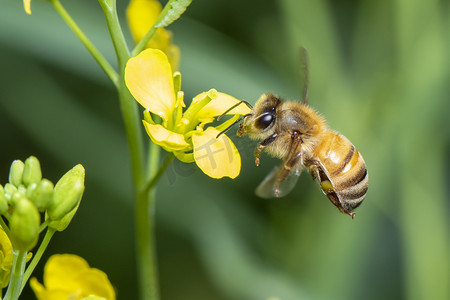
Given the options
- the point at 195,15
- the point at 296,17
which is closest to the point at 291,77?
the point at 296,17

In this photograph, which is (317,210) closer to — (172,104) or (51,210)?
(172,104)

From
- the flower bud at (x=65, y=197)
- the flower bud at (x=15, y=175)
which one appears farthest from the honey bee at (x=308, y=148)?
the flower bud at (x=15, y=175)

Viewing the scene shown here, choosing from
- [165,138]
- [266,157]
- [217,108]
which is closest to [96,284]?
[165,138]

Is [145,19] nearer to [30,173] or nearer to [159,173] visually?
[159,173]

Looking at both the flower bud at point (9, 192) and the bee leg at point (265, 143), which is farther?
the bee leg at point (265, 143)

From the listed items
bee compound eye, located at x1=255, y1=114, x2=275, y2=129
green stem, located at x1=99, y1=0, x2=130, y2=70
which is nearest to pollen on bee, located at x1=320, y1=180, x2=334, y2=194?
bee compound eye, located at x1=255, y1=114, x2=275, y2=129

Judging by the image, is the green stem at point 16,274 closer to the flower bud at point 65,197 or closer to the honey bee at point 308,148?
the flower bud at point 65,197
